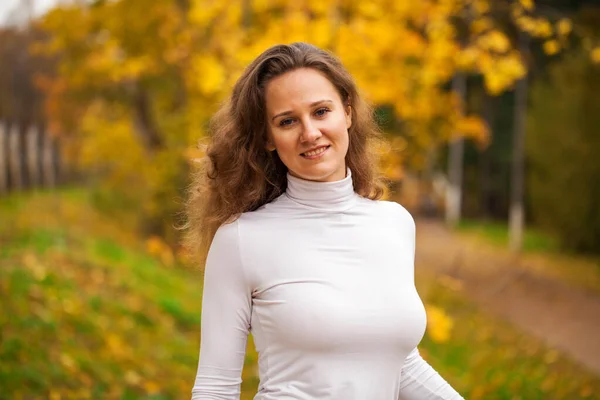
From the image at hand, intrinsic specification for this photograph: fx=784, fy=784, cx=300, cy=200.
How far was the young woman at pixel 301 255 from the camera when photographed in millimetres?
1813

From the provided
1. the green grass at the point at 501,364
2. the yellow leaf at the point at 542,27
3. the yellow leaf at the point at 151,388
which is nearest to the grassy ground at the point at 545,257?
the green grass at the point at 501,364

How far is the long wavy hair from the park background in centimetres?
29

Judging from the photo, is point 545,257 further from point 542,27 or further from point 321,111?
point 321,111

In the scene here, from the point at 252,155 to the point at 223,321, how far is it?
469 millimetres

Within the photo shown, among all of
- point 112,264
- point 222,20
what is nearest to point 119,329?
point 112,264

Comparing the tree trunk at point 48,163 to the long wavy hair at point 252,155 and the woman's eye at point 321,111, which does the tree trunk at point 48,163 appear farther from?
the woman's eye at point 321,111

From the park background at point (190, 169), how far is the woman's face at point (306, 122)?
1.61ft

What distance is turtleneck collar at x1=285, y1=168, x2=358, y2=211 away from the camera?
200cm

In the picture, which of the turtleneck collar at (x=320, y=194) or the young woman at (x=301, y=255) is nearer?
the young woman at (x=301, y=255)

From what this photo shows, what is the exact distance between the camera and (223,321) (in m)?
1.85

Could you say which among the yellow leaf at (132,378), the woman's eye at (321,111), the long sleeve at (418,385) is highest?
the woman's eye at (321,111)

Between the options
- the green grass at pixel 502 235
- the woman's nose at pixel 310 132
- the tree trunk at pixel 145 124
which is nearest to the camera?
the woman's nose at pixel 310 132

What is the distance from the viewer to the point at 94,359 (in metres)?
5.38

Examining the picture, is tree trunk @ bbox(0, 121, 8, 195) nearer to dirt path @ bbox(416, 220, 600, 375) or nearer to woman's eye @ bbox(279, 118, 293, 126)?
dirt path @ bbox(416, 220, 600, 375)
